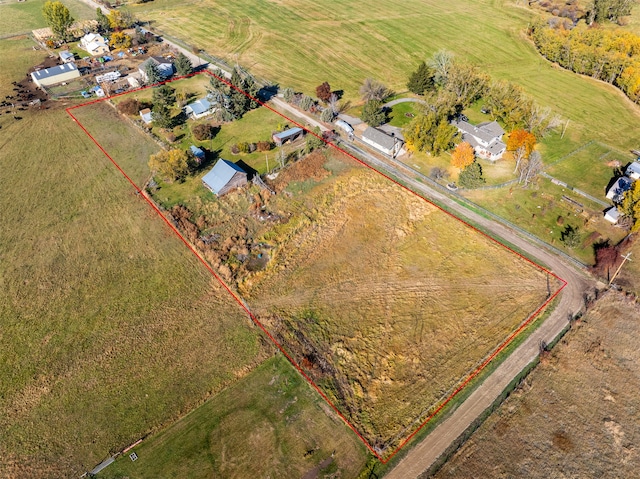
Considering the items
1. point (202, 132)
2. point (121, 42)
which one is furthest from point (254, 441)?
point (121, 42)

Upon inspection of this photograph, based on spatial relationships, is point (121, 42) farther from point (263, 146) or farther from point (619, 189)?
point (619, 189)

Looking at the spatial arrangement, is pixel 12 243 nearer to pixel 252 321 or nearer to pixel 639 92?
pixel 252 321

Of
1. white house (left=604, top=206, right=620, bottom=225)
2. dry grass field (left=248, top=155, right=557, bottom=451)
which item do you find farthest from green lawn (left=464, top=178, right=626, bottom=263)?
dry grass field (left=248, top=155, right=557, bottom=451)

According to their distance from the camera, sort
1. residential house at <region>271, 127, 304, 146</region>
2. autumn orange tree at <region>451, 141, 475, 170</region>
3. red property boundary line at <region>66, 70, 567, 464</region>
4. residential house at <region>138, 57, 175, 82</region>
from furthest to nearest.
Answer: residential house at <region>138, 57, 175, 82</region>
residential house at <region>271, 127, 304, 146</region>
autumn orange tree at <region>451, 141, 475, 170</region>
red property boundary line at <region>66, 70, 567, 464</region>

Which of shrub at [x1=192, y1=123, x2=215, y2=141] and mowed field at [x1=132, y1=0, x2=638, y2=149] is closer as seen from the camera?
shrub at [x1=192, y1=123, x2=215, y2=141]

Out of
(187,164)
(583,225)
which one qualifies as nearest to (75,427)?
(187,164)

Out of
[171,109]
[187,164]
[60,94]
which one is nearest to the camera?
[187,164]

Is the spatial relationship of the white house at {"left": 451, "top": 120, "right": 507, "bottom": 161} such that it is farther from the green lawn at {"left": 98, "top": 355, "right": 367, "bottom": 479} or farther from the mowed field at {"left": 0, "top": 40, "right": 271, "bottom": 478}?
the green lawn at {"left": 98, "top": 355, "right": 367, "bottom": 479}
